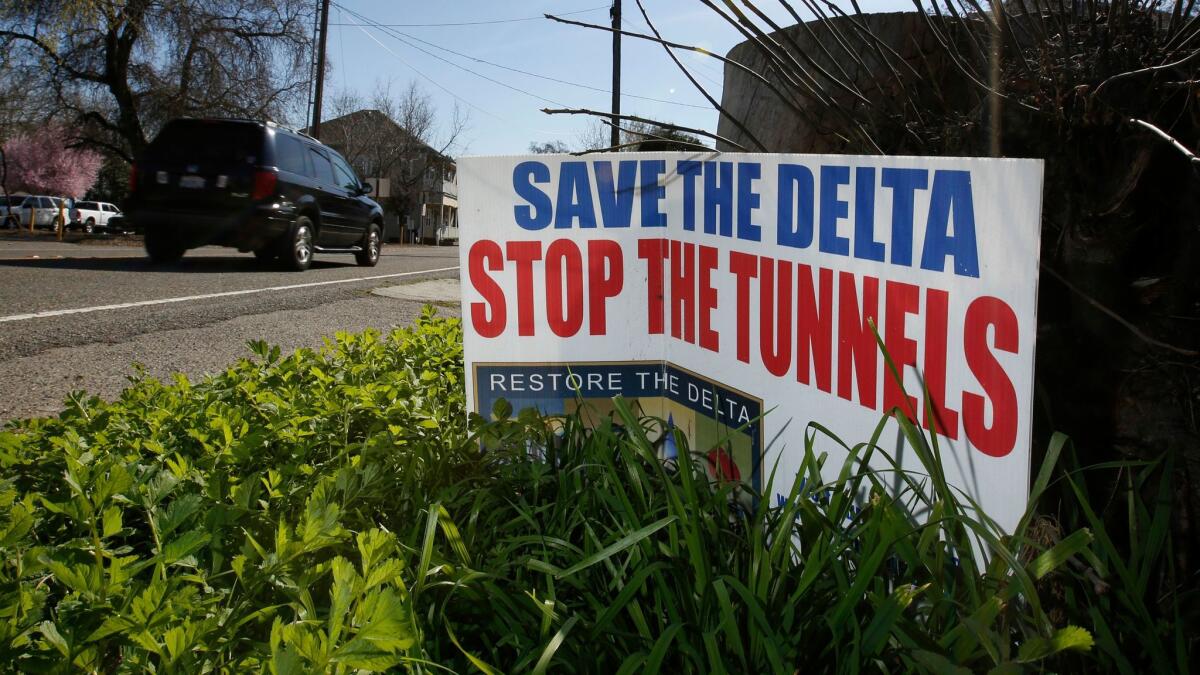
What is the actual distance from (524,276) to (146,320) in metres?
4.30

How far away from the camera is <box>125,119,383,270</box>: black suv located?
11.5 metres

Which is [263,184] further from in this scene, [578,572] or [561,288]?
[578,572]

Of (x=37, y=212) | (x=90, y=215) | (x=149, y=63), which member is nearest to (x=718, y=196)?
(x=149, y=63)

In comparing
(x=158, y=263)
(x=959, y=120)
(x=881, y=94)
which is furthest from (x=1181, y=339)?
(x=158, y=263)

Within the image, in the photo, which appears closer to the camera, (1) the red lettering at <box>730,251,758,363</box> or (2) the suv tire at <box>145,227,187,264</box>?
(1) the red lettering at <box>730,251,758,363</box>

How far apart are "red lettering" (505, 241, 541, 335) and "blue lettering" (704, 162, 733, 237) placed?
0.43 m

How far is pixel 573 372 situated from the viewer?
85.8 inches

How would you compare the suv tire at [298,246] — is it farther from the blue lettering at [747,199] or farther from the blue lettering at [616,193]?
the blue lettering at [747,199]

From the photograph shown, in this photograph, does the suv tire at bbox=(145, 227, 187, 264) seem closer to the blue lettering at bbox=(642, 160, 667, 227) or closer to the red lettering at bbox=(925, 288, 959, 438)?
the blue lettering at bbox=(642, 160, 667, 227)

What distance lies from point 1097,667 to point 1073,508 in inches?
10.1

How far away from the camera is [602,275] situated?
7.00 feet

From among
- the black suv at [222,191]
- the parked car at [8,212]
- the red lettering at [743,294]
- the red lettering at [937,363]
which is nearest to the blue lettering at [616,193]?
the red lettering at [743,294]

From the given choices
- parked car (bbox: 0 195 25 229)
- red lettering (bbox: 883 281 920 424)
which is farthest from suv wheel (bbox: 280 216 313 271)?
parked car (bbox: 0 195 25 229)

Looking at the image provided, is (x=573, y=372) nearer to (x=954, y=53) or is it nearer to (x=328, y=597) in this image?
(x=328, y=597)
